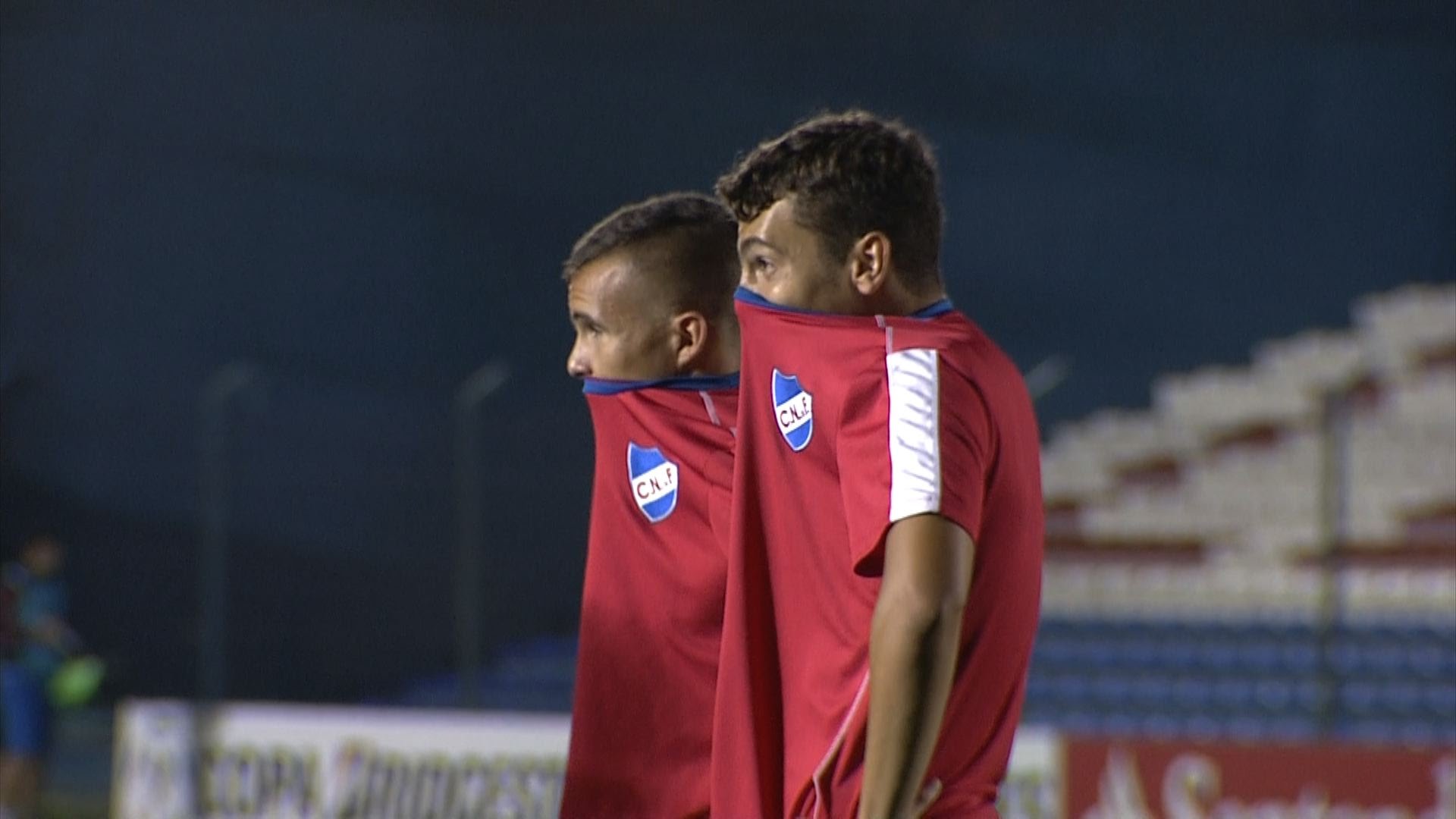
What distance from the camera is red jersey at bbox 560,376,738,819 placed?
2020 mm

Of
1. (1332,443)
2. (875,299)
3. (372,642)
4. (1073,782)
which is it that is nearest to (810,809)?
(875,299)

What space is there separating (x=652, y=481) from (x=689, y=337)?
0.51 feet

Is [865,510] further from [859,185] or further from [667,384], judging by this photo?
[667,384]

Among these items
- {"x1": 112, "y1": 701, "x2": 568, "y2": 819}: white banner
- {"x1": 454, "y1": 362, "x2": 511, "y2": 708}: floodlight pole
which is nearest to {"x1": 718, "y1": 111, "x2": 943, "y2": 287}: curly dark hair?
{"x1": 112, "y1": 701, "x2": 568, "y2": 819}: white banner

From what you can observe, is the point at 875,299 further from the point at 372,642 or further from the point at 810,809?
the point at 372,642

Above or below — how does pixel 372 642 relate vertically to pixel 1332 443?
below

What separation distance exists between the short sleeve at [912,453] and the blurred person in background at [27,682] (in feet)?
25.7

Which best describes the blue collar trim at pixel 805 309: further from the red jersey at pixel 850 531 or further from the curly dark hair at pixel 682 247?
the curly dark hair at pixel 682 247

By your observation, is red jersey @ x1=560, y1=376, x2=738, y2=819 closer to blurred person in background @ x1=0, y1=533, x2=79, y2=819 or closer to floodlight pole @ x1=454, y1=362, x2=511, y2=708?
floodlight pole @ x1=454, y1=362, x2=511, y2=708

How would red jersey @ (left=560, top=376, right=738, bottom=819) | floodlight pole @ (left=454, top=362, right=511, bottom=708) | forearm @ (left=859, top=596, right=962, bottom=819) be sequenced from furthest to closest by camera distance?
floodlight pole @ (left=454, top=362, right=511, bottom=708), red jersey @ (left=560, top=376, right=738, bottom=819), forearm @ (left=859, top=596, right=962, bottom=819)

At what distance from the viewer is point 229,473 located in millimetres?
7676

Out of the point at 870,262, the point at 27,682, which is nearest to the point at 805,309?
the point at 870,262

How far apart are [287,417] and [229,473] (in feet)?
1.43

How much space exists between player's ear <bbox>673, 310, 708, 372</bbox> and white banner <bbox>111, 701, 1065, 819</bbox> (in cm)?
381
